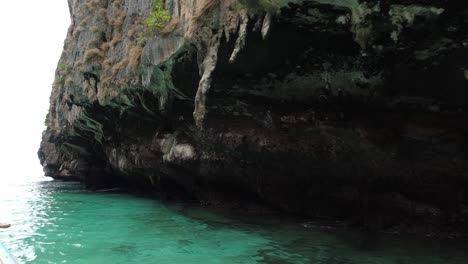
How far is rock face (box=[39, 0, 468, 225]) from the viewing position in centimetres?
726

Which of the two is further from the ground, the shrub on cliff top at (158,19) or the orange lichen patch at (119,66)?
the shrub on cliff top at (158,19)

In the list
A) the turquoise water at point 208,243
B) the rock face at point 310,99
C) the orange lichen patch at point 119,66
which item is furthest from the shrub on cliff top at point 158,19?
the turquoise water at point 208,243

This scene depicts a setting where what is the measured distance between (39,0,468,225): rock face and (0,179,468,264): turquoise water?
4.56ft

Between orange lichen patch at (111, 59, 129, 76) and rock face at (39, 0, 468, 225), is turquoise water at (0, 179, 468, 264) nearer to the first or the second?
rock face at (39, 0, 468, 225)

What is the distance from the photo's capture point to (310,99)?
32.2ft

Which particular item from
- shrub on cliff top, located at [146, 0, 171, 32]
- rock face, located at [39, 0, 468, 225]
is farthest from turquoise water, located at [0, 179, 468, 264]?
shrub on cliff top, located at [146, 0, 171, 32]

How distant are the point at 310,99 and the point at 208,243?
165 inches

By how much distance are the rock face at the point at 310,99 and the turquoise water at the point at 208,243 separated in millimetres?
1391

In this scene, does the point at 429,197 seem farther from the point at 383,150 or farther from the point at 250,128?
the point at 250,128

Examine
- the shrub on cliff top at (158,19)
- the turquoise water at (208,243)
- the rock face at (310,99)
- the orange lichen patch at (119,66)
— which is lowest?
the turquoise water at (208,243)

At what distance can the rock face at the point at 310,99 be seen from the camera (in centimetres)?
726

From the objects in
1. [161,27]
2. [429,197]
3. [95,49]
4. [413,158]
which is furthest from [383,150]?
[95,49]

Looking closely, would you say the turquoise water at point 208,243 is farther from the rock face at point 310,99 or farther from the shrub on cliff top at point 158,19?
the shrub on cliff top at point 158,19

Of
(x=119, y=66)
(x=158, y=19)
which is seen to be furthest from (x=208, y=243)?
(x=119, y=66)
